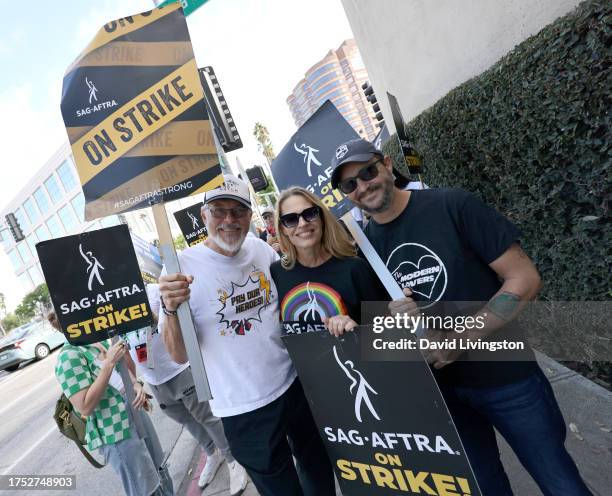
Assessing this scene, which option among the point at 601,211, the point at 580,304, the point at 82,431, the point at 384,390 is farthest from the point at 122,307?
the point at 580,304

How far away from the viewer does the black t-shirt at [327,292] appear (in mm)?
1802

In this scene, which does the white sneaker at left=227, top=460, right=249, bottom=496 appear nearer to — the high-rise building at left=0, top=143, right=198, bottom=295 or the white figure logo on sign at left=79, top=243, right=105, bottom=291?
the white figure logo on sign at left=79, top=243, right=105, bottom=291

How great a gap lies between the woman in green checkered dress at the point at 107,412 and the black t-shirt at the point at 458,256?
1.98m

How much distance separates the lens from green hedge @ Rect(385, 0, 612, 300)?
209 centimetres

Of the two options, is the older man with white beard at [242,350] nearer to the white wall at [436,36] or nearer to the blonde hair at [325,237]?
the blonde hair at [325,237]

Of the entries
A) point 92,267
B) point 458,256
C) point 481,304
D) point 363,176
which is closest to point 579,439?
point 481,304

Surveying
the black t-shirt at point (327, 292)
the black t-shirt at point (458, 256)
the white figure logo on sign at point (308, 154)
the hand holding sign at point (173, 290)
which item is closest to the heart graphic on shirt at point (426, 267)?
the black t-shirt at point (458, 256)

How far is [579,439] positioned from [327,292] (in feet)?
6.72

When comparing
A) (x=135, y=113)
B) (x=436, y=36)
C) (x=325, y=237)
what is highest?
(x=436, y=36)

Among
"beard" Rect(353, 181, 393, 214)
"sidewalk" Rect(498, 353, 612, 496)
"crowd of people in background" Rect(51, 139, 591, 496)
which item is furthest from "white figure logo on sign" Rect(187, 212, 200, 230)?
"sidewalk" Rect(498, 353, 612, 496)

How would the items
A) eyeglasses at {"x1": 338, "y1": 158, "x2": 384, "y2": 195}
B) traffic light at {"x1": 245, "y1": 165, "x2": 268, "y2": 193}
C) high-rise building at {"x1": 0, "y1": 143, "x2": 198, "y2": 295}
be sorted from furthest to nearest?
1. high-rise building at {"x1": 0, "y1": 143, "x2": 198, "y2": 295}
2. traffic light at {"x1": 245, "y1": 165, "x2": 268, "y2": 193}
3. eyeglasses at {"x1": 338, "y1": 158, "x2": 384, "y2": 195}

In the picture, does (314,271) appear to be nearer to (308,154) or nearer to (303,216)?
(303,216)

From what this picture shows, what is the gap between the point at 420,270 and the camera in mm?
1663

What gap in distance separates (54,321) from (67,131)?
1666mm
